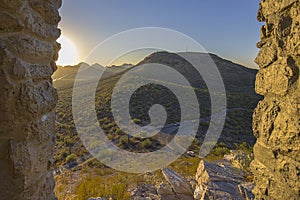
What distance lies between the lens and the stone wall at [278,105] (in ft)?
5.58

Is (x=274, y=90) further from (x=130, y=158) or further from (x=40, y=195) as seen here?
(x=130, y=158)

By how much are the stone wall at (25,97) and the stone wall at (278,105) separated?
1953mm

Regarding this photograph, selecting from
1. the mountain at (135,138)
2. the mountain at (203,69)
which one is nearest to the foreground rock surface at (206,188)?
the mountain at (135,138)

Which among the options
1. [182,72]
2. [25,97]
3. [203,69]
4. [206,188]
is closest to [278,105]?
[25,97]

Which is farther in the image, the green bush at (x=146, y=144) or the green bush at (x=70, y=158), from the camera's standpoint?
the green bush at (x=146, y=144)

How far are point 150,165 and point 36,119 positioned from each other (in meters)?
6.28

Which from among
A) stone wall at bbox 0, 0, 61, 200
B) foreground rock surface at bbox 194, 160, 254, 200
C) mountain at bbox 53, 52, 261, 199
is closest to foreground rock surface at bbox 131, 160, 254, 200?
foreground rock surface at bbox 194, 160, 254, 200

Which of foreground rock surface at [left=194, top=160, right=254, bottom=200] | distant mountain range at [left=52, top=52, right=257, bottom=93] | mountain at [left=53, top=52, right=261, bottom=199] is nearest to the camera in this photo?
foreground rock surface at [left=194, top=160, right=254, bottom=200]

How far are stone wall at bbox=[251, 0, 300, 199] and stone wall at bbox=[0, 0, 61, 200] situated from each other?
1.95 meters

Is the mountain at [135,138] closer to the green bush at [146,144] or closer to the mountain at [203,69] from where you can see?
the green bush at [146,144]

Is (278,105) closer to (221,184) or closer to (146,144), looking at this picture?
(221,184)

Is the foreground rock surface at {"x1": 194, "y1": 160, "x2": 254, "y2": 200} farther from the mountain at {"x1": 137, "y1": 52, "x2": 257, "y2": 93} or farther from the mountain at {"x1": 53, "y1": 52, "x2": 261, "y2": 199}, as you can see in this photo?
the mountain at {"x1": 137, "y1": 52, "x2": 257, "y2": 93}

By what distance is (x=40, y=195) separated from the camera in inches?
74.7

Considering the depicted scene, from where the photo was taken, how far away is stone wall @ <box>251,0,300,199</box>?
1.70 metres
